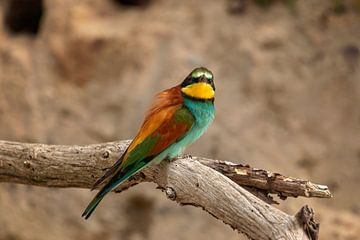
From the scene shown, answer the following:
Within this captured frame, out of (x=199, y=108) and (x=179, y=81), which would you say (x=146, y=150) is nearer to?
(x=199, y=108)

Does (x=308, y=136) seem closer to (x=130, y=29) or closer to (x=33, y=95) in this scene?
(x=130, y=29)

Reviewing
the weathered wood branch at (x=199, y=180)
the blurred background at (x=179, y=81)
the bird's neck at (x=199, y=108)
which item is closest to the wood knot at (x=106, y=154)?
the weathered wood branch at (x=199, y=180)

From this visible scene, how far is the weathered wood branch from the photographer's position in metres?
1.98

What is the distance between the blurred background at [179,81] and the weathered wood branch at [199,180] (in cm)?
135

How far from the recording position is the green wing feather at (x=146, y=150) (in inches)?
89.8

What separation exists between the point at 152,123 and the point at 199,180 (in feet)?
0.83

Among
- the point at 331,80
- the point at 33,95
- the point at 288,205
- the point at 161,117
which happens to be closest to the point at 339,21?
the point at 331,80

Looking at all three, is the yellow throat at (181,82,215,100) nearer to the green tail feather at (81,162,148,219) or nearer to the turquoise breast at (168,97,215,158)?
the turquoise breast at (168,97,215,158)

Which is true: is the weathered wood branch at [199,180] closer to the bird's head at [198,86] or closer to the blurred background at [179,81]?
the bird's head at [198,86]

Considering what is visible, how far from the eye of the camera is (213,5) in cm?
398

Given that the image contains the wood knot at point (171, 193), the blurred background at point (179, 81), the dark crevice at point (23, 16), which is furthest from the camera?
the dark crevice at point (23, 16)

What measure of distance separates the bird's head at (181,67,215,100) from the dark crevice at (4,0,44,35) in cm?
200

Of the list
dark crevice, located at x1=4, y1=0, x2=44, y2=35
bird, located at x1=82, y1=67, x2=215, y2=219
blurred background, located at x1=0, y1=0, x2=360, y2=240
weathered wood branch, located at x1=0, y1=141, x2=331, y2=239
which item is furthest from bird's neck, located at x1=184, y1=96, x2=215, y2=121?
dark crevice, located at x1=4, y1=0, x2=44, y2=35

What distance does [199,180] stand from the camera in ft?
7.20
